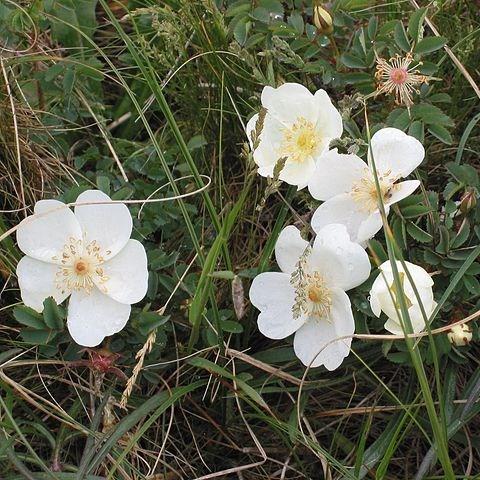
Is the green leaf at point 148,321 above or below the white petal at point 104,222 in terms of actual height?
below

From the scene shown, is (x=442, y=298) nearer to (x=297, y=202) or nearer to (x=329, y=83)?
(x=297, y=202)

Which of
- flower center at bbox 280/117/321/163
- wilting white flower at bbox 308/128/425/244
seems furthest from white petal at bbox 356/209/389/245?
flower center at bbox 280/117/321/163

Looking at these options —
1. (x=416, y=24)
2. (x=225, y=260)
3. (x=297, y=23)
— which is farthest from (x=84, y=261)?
(x=416, y=24)

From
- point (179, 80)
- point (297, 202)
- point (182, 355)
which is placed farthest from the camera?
point (179, 80)

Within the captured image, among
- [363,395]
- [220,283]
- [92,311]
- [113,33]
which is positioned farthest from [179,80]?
[363,395]

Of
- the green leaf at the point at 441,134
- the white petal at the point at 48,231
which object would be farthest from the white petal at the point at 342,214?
the white petal at the point at 48,231

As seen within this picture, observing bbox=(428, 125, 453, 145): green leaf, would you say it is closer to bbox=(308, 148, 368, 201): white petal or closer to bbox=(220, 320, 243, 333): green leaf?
bbox=(308, 148, 368, 201): white petal

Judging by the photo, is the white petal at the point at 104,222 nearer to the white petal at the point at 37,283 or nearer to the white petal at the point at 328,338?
the white petal at the point at 37,283
